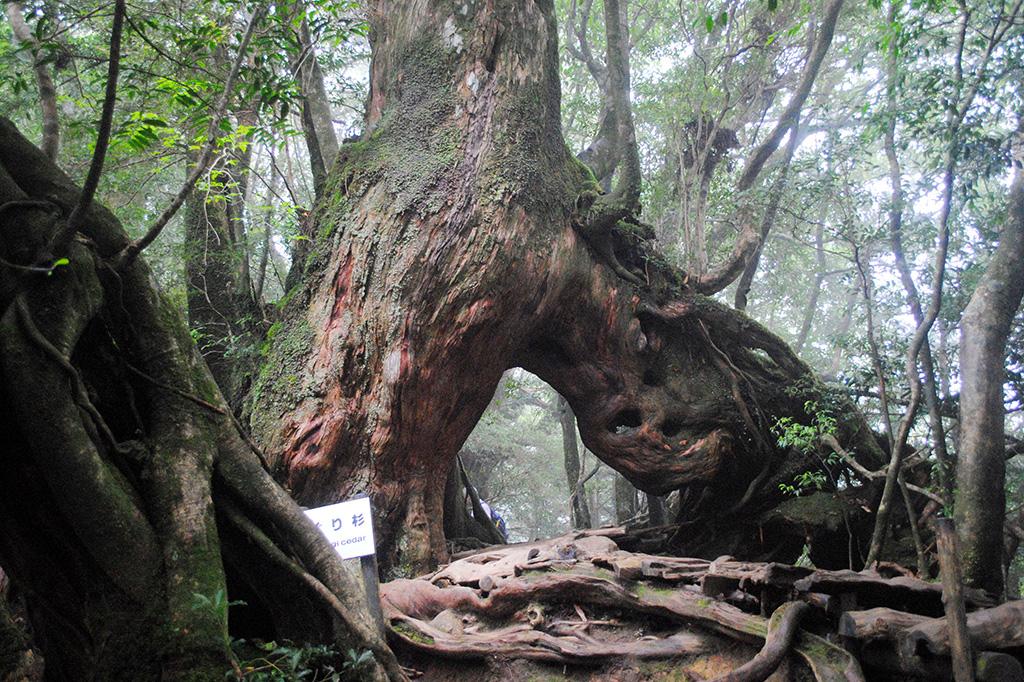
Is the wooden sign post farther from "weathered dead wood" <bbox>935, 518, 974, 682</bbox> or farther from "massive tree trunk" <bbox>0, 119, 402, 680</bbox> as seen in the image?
"weathered dead wood" <bbox>935, 518, 974, 682</bbox>

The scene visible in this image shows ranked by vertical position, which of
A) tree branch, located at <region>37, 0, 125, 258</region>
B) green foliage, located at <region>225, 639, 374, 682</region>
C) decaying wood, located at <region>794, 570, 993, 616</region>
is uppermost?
tree branch, located at <region>37, 0, 125, 258</region>

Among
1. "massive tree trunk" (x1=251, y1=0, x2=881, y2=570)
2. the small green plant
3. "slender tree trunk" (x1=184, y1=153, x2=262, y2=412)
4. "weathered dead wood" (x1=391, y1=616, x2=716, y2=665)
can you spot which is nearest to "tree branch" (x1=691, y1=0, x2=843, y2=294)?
"massive tree trunk" (x1=251, y1=0, x2=881, y2=570)

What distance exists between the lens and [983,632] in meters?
3.63

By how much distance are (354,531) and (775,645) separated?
2.45m

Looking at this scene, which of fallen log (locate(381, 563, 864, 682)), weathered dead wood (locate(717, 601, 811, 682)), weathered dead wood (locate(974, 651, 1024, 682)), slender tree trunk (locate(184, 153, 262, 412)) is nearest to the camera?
weathered dead wood (locate(974, 651, 1024, 682))

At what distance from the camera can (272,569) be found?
359cm

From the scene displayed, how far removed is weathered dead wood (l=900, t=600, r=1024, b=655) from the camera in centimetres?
353

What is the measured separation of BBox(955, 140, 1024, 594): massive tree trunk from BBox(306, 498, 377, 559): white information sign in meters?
4.18

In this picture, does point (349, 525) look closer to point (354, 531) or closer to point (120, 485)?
point (354, 531)

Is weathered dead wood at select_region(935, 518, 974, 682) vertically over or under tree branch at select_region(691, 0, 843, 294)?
under

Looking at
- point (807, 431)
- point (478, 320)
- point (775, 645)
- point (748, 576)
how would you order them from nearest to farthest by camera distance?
point (775, 645), point (748, 576), point (478, 320), point (807, 431)

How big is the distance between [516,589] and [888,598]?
2.53 meters

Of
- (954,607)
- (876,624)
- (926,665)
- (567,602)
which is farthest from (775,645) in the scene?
(567,602)

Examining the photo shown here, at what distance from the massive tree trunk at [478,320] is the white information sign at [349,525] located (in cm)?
159
